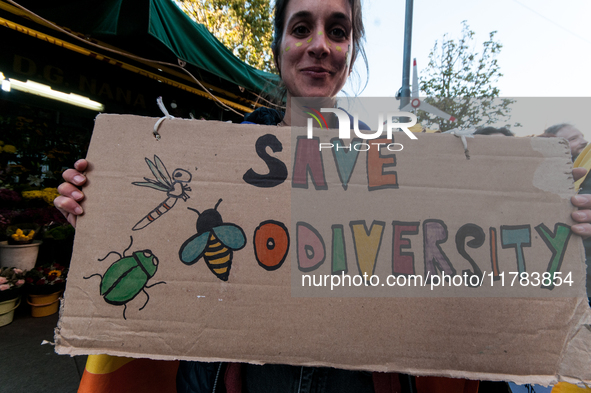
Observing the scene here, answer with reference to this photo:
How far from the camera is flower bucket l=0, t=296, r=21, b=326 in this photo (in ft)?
7.75

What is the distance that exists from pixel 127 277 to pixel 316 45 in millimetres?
994

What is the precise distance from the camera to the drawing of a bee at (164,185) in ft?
2.53

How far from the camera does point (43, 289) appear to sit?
8.73 ft

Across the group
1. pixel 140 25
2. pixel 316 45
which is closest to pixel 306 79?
pixel 316 45

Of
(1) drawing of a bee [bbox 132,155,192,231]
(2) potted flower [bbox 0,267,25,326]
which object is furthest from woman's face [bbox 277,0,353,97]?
(2) potted flower [bbox 0,267,25,326]

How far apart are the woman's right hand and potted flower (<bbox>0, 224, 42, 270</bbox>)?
2.83 meters

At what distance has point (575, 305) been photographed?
72 centimetres

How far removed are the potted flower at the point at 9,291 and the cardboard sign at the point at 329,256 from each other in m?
2.57

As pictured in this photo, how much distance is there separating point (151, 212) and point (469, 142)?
3.19 ft

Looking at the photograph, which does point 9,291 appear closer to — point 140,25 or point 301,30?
point 140,25

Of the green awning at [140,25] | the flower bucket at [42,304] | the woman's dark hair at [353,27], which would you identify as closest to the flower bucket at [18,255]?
the flower bucket at [42,304]

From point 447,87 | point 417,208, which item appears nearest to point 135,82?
point 417,208

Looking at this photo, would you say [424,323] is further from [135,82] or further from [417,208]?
[135,82]

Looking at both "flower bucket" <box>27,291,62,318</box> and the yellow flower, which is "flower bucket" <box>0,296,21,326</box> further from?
the yellow flower
